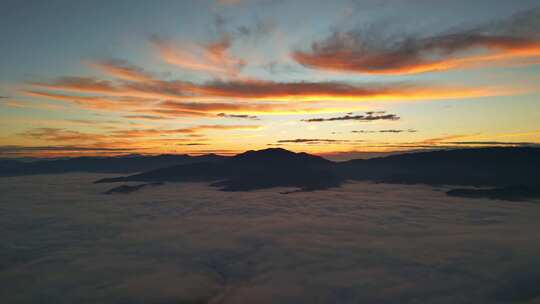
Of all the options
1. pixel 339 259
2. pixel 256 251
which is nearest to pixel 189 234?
pixel 256 251

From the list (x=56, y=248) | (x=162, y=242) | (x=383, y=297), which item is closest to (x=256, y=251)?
(x=162, y=242)

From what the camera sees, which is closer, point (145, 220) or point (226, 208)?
point (145, 220)

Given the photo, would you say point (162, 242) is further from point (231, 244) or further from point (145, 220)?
point (145, 220)

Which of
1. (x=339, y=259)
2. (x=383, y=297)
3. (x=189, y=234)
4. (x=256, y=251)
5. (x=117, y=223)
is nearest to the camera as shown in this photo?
(x=383, y=297)

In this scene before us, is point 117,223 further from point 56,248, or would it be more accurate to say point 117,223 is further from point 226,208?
point 226,208

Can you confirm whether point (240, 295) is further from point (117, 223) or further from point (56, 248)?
point (117, 223)

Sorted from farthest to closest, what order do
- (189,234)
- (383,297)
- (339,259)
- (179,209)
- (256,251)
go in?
(179,209) → (189,234) → (256,251) → (339,259) → (383,297)

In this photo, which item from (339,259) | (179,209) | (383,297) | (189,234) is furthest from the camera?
(179,209)

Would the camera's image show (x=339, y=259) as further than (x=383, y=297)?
Yes

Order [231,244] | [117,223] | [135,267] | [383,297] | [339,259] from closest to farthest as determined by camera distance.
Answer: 1. [383,297]
2. [135,267]
3. [339,259]
4. [231,244]
5. [117,223]

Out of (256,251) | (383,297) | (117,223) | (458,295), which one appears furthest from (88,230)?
(458,295)
